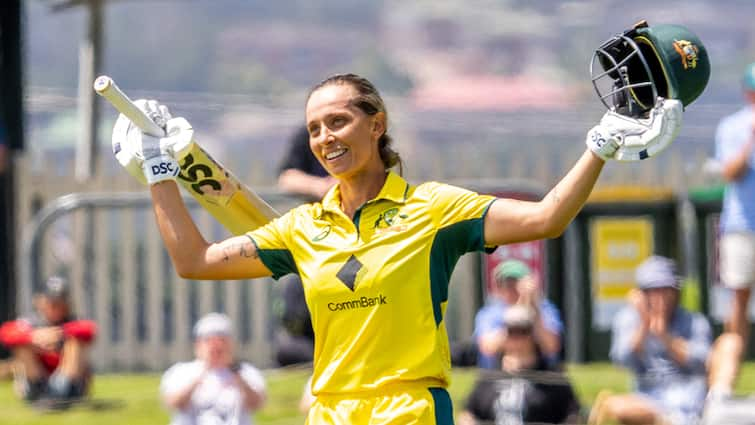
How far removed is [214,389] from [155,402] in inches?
55.8

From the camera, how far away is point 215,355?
27.3 ft

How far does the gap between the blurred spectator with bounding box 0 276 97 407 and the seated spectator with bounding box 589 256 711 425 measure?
133 inches

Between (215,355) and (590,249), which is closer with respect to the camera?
(215,355)

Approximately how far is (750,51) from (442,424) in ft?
51.5

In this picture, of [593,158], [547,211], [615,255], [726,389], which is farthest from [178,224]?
[615,255]

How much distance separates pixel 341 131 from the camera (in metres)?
4.20

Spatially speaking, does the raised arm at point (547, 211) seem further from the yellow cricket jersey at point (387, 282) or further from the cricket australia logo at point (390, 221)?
the cricket australia logo at point (390, 221)

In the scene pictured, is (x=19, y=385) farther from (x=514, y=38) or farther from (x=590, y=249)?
(x=514, y=38)

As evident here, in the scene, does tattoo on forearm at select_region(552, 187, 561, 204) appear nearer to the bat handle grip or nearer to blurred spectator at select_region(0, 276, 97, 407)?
the bat handle grip

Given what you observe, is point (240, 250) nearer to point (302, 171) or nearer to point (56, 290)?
point (302, 171)

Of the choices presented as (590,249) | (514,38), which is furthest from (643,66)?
(514,38)

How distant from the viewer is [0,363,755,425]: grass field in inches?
356

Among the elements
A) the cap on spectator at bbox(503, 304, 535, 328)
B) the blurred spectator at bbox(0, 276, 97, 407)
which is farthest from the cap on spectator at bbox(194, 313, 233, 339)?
the blurred spectator at bbox(0, 276, 97, 407)

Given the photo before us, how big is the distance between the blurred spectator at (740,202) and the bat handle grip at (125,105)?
4137 millimetres
